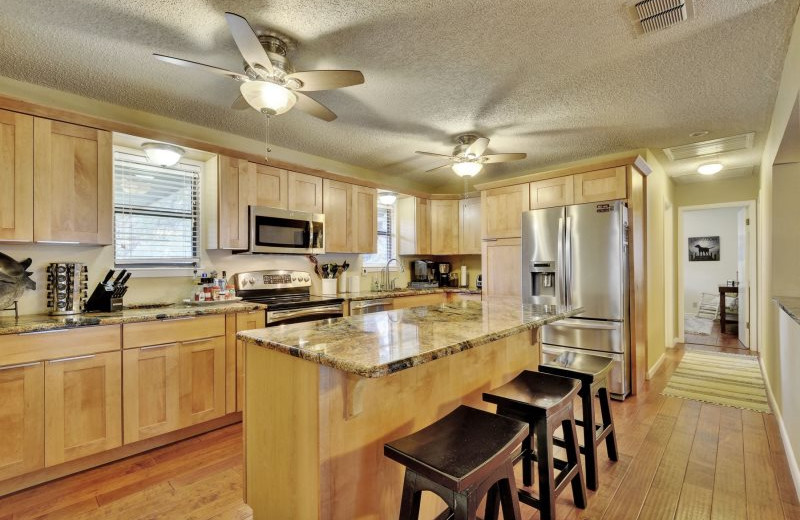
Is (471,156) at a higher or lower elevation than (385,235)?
higher

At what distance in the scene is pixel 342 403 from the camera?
1.36 meters

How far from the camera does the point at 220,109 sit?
3.01m

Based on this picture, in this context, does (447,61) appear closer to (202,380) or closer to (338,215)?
(338,215)

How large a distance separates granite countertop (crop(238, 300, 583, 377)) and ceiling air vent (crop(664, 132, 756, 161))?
9.34ft

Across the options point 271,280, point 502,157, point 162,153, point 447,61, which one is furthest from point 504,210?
point 162,153

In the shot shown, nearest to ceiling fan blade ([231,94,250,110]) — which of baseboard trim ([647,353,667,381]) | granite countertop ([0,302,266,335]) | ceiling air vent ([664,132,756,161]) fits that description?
granite countertop ([0,302,266,335])

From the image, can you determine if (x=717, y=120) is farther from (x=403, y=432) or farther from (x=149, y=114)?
(x=149, y=114)

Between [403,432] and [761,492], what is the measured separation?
6.74 ft

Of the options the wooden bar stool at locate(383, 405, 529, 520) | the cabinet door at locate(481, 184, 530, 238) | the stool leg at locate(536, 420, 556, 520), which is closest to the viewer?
the wooden bar stool at locate(383, 405, 529, 520)

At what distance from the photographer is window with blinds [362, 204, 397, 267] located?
199 inches

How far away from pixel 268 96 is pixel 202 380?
202cm

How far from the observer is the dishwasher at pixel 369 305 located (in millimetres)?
3857

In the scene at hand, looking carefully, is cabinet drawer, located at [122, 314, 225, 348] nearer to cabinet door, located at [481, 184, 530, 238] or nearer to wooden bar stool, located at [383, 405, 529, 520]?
wooden bar stool, located at [383, 405, 529, 520]

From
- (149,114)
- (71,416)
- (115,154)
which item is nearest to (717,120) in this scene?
(149,114)
